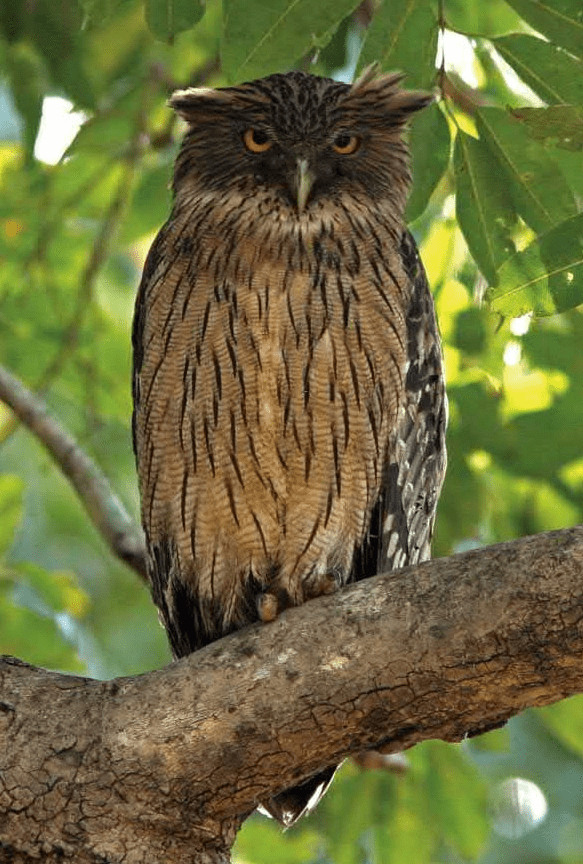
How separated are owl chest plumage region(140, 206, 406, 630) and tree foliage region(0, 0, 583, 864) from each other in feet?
0.99

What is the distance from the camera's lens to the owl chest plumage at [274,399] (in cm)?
347

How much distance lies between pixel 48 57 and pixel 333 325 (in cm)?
103

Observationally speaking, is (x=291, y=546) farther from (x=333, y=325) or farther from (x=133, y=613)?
(x=133, y=613)

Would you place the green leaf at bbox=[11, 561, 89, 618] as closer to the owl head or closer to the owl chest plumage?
the owl chest plumage

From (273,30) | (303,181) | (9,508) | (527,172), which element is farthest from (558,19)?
(9,508)

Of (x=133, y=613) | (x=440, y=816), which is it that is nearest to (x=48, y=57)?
(x=440, y=816)

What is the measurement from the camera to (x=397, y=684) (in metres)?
2.65

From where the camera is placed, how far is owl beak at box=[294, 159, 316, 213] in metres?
3.54

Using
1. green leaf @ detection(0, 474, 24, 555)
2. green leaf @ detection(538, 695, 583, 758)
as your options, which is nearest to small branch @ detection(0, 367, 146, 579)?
green leaf @ detection(0, 474, 24, 555)

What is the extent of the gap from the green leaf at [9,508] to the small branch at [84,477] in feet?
0.58

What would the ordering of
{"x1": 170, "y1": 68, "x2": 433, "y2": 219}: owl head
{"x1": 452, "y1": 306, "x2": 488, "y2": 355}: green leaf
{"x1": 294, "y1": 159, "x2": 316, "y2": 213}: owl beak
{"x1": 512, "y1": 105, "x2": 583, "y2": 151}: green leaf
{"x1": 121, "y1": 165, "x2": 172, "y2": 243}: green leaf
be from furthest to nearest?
{"x1": 121, "y1": 165, "x2": 172, "y2": 243}: green leaf → {"x1": 452, "y1": 306, "x2": 488, "y2": 355}: green leaf → {"x1": 170, "y1": 68, "x2": 433, "y2": 219}: owl head → {"x1": 294, "y1": 159, "x2": 316, "y2": 213}: owl beak → {"x1": 512, "y1": 105, "x2": 583, "y2": 151}: green leaf

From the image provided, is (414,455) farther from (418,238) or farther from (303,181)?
(418,238)

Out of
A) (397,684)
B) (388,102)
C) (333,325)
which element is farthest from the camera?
(388,102)

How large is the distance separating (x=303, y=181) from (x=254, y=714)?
1459mm
